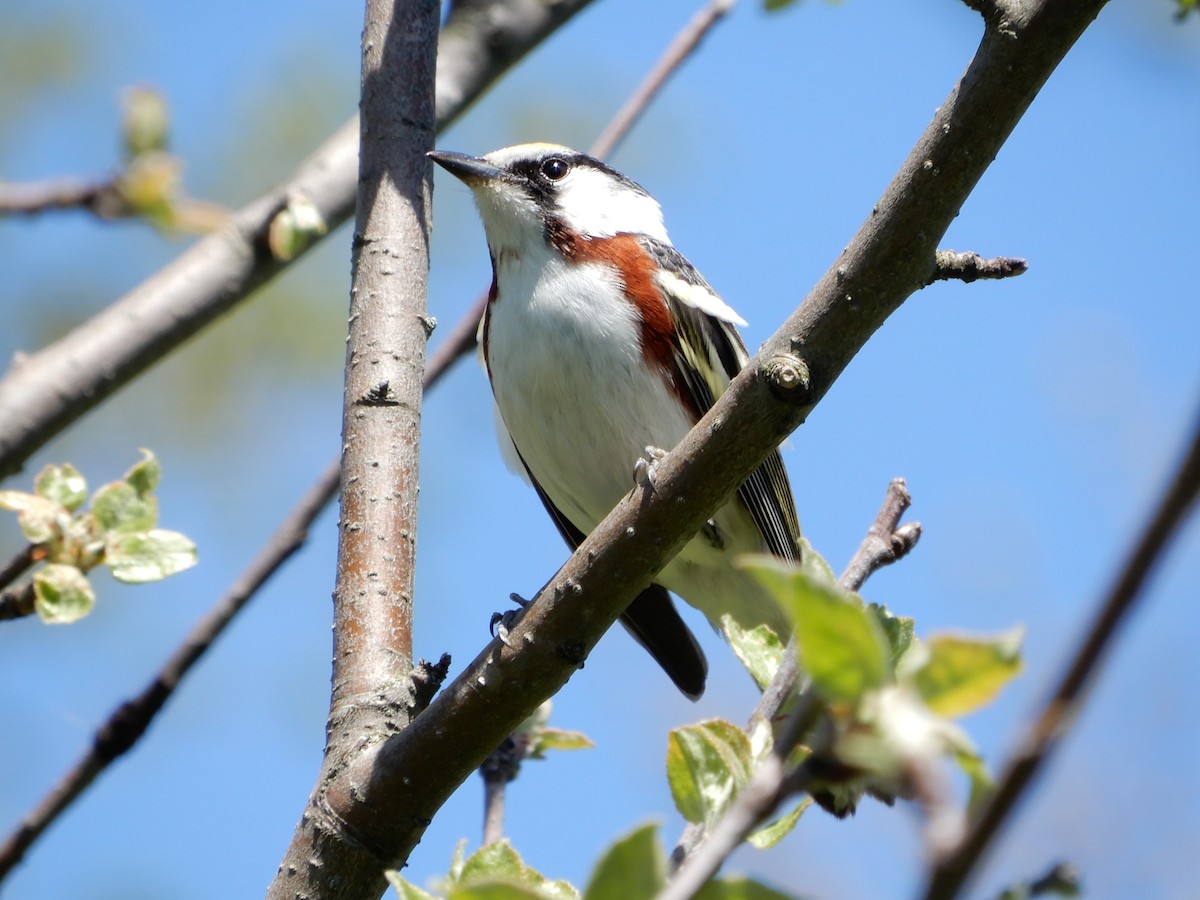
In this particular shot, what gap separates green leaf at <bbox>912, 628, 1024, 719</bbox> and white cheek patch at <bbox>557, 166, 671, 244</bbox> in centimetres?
371

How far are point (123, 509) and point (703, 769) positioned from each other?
1425mm

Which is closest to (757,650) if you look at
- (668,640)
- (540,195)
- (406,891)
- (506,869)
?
(506,869)

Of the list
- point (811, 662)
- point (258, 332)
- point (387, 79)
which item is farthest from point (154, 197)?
point (258, 332)

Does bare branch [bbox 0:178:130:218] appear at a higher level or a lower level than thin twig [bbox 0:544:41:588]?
higher

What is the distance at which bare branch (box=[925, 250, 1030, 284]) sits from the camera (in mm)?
2250

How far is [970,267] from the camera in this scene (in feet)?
7.43

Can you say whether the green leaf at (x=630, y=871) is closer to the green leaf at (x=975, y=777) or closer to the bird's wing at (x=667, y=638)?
the green leaf at (x=975, y=777)

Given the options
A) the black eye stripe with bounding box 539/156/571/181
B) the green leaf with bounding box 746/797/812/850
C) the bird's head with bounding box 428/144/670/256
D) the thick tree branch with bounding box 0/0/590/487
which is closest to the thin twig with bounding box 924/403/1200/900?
the green leaf with bounding box 746/797/812/850

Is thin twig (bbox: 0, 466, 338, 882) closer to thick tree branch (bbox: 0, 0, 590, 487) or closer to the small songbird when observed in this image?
thick tree branch (bbox: 0, 0, 590, 487)

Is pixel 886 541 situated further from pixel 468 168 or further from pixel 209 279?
pixel 468 168

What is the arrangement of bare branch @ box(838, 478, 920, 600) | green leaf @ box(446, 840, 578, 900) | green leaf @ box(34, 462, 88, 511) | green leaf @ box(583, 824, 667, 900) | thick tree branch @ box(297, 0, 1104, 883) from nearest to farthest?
green leaf @ box(583, 824, 667, 900), green leaf @ box(446, 840, 578, 900), thick tree branch @ box(297, 0, 1104, 883), bare branch @ box(838, 478, 920, 600), green leaf @ box(34, 462, 88, 511)

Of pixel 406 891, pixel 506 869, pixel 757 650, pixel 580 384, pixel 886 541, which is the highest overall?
pixel 580 384

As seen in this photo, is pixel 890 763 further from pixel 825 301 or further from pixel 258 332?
pixel 258 332

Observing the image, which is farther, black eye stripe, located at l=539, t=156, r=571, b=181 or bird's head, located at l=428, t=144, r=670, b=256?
black eye stripe, located at l=539, t=156, r=571, b=181
